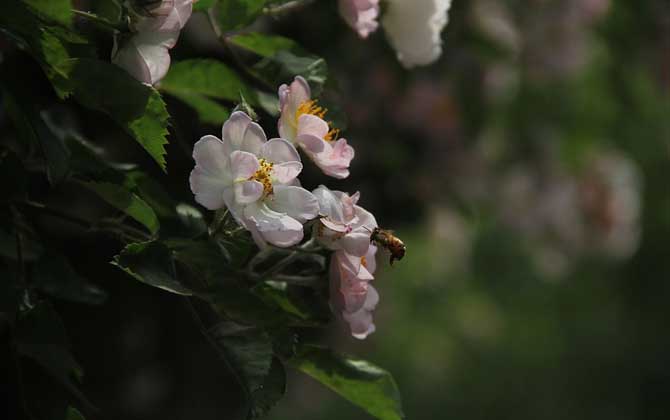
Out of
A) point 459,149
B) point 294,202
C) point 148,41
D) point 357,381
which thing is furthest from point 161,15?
point 459,149

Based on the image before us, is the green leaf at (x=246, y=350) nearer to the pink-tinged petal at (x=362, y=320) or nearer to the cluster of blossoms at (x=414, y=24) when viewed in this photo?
the pink-tinged petal at (x=362, y=320)

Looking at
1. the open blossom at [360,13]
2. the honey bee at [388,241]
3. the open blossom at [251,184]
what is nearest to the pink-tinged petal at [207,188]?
the open blossom at [251,184]

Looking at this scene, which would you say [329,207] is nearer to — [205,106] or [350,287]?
[350,287]

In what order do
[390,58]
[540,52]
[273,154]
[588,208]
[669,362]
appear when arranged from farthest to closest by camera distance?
[669,362] → [588,208] → [540,52] → [390,58] → [273,154]

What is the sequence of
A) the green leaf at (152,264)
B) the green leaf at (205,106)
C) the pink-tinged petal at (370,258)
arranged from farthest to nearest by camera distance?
the green leaf at (205,106) → the pink-tinged petal at (370,258) → the green leaf at (152,264)

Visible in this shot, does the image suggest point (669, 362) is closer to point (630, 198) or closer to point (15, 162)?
point (630, 198)

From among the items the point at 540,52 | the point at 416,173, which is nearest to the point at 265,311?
the point at 416,173

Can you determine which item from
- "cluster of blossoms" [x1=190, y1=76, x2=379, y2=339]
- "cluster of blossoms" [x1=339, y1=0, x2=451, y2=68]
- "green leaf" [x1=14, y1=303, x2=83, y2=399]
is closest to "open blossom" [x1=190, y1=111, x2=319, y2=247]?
"cluster of blossoms" [x1=190, y1=76, x2=379, y2=339]
